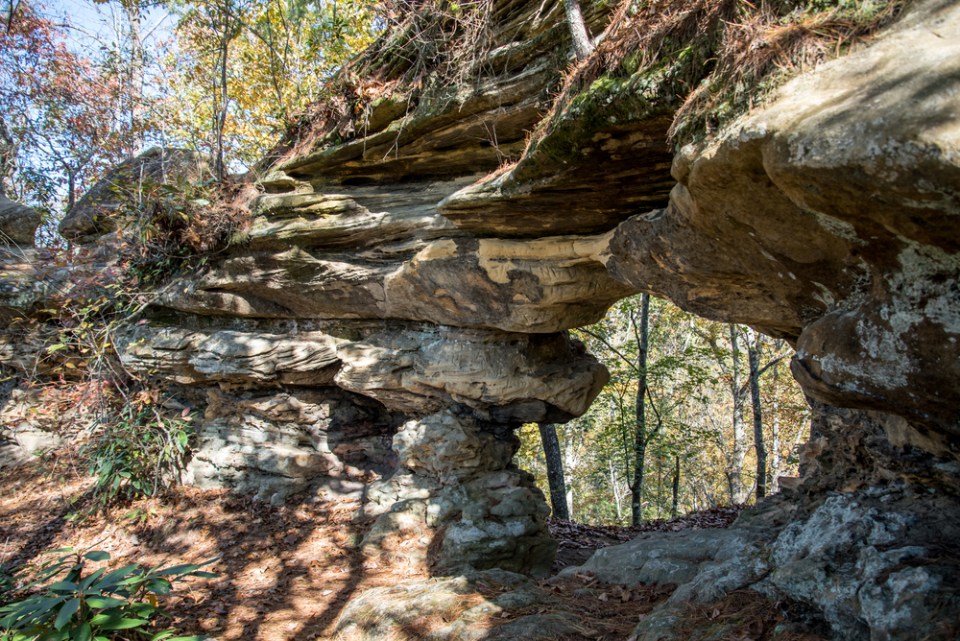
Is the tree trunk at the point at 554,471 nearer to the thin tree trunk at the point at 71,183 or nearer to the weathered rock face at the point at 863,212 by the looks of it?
the weathered rock face at the point at 863,212

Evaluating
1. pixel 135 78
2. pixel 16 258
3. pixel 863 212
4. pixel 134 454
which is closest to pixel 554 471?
pixel 134 454

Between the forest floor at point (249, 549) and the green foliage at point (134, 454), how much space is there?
10.5 inches

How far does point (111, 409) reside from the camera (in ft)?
29.0

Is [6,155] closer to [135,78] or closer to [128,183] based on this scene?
[135,78]

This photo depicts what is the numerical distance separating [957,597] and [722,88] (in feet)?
9.88

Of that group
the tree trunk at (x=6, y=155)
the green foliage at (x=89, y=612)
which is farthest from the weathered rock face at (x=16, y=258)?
the green foliage at (x=89, y=612)

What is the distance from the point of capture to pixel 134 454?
323 inches

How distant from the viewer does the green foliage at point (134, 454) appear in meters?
8.14

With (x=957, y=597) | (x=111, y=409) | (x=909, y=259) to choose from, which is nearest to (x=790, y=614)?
(x=957, y=597)

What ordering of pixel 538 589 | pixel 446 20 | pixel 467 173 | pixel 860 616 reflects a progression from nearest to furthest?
pixel 860 616 < pixel 538 589 < pixel 446 20 < pixel 467 173

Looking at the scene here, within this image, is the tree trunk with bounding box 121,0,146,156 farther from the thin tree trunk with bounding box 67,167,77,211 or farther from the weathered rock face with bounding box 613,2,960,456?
the weathered rock face with bounding box 613,2,960,456

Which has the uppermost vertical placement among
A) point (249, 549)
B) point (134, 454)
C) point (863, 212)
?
point (863, 212)

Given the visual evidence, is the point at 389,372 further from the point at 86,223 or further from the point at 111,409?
the point at 86,223

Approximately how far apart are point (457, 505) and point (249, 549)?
2.79 metres
